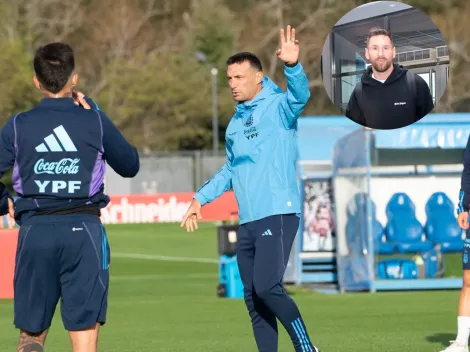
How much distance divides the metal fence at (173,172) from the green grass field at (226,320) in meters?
27.2

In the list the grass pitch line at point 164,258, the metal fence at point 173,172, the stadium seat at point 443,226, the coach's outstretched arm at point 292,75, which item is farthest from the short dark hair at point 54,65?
the metal fence at point 173,172

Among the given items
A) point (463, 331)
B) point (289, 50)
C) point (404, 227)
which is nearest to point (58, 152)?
point (289, 50)

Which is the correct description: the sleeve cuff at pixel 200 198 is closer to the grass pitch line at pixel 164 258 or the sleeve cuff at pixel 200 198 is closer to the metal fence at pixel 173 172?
the grass pitch line at pixel 164 258

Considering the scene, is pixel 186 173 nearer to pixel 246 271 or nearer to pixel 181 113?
pixel 181 113

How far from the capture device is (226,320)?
13.6 meters

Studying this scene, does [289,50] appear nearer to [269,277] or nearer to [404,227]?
[269,277]

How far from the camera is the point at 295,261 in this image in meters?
18.7

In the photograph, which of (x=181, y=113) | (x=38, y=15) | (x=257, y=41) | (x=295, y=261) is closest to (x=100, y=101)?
(x=181, y=113)

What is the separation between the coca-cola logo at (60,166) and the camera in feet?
21.8

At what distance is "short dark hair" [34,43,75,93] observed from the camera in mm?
6582

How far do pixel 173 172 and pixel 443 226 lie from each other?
31644 millimetres

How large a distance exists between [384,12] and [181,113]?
179 feet

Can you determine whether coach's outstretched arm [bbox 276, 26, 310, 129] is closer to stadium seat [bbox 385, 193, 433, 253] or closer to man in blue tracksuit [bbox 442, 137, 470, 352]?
man in blue tracksuit [bbox 442, 137, 470, 352]

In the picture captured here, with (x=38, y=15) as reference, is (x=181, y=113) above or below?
below
